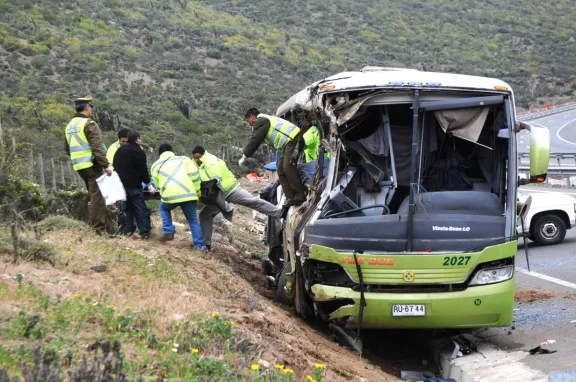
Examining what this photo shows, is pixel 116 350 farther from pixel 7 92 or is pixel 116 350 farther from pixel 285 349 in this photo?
pixel 7 92

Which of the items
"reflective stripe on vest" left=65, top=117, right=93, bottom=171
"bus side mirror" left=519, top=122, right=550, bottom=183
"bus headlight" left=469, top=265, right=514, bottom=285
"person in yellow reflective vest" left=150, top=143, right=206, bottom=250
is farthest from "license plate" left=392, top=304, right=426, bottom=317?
"reflective stripe on vest" left=65, top=117, right=93, bottom=171

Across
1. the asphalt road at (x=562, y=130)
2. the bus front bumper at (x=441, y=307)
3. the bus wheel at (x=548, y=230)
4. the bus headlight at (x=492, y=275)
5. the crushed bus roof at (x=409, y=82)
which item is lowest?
the asphalt road at (x=562, y=130)

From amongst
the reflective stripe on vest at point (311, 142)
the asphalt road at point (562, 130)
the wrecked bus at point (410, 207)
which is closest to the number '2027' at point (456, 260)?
the wrecked bus at point (410, 207)

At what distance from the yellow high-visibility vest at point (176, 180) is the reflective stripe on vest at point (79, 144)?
1.05 metres

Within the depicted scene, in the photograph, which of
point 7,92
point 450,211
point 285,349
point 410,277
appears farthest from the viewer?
point 7,92

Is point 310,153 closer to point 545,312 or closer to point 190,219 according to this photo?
point 190,219

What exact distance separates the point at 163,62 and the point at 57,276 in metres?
40.0

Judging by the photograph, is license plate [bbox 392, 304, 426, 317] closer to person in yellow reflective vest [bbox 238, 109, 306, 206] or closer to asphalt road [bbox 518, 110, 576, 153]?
person in yellow reflective vest [bbox 238, 109, 306, 206]

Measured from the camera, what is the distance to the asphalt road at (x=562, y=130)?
138 ft

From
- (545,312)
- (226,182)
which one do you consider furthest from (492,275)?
(226,182)

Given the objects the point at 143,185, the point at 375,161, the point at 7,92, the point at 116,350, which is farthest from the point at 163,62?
the point at 116,350

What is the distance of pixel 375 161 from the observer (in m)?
8.95

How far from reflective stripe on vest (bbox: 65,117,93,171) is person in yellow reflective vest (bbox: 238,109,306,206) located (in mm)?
2134

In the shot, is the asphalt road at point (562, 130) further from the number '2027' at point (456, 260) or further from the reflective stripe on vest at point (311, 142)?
the number '2027' at point (456, 260)
